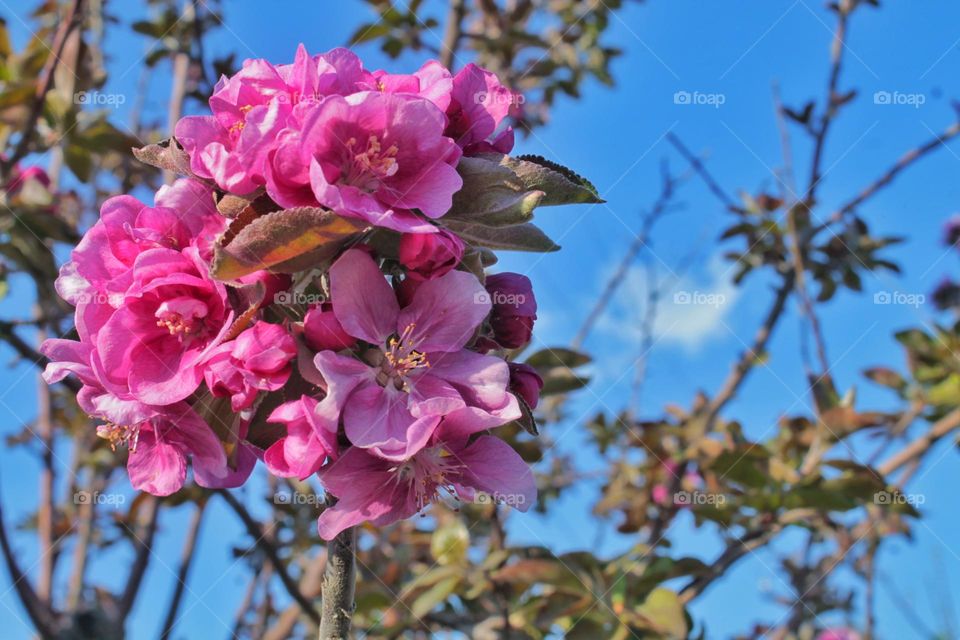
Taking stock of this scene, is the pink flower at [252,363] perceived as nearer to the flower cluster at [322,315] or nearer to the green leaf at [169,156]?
the flower cluster at [322,315]

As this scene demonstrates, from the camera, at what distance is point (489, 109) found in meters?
1.23

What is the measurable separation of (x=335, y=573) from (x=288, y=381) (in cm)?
25

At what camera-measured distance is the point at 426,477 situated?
110 centimetres

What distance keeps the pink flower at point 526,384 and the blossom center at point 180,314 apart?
0.43 metres

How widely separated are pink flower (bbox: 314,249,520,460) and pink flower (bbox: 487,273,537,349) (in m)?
0.10

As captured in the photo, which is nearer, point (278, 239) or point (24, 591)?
point (278, 239)

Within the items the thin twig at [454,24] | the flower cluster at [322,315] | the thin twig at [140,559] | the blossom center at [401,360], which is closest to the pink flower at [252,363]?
the flower cluster at [322,315]

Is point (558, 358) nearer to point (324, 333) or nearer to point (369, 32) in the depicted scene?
point (324, 333)

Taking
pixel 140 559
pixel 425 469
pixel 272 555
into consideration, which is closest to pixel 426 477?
pixel 425 469

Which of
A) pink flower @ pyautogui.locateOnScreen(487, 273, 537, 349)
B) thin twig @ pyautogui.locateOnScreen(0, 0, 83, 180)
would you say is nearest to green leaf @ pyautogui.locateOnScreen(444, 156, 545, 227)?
pink flower @ pyautogui.locateOnScreen(487, 273, 537, 349)

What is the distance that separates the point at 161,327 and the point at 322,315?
26 centimetres

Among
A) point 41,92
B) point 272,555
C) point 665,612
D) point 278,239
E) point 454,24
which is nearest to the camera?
point 278,239

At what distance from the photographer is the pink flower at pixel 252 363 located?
3.27 feet

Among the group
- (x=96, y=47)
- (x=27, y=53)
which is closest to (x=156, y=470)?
(x=27, y=53)
